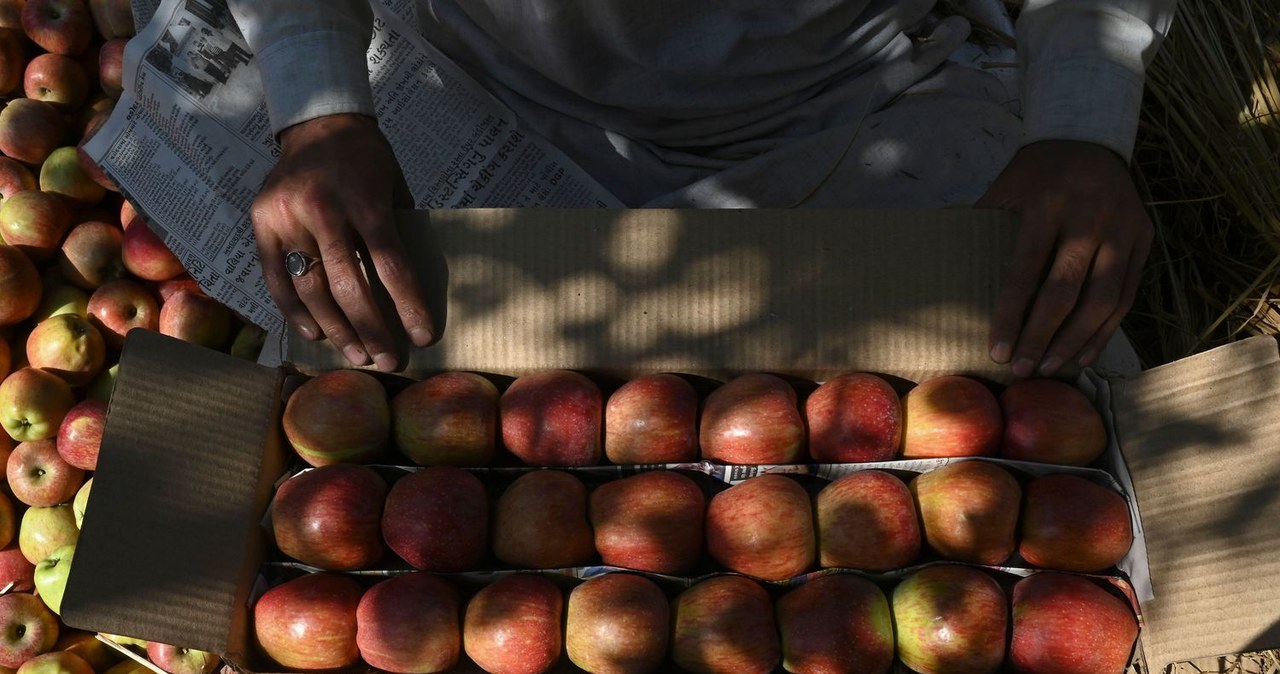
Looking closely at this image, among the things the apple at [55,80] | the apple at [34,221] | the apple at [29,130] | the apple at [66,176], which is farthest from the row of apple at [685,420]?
the apple at [55,80]

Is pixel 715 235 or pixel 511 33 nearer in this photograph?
pixel 715 235

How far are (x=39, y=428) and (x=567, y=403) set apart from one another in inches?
76.4

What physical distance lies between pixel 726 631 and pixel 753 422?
0.41 metres

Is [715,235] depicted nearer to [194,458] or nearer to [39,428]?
[194,458]

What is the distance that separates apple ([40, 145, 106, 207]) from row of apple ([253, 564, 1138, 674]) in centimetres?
209

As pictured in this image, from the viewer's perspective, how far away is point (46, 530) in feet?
8.50

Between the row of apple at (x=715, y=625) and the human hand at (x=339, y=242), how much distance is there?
515 mm

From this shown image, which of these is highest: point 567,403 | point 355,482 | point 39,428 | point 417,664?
point 567,403

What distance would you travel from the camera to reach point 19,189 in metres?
3.02

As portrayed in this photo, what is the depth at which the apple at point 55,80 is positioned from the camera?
3125 mm

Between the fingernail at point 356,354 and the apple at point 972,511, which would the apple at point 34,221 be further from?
the apple at point 972,511

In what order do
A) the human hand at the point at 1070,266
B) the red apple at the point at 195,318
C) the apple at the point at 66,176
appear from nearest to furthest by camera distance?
the human hand at the point at 1070,266 → the red apple at the point at 195,318 → the apple at the point at 66,176

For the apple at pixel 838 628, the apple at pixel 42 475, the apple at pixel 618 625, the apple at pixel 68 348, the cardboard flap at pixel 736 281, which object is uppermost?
the cardboard flap at pixel 736 281

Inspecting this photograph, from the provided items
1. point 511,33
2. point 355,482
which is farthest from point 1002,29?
point 355,482
